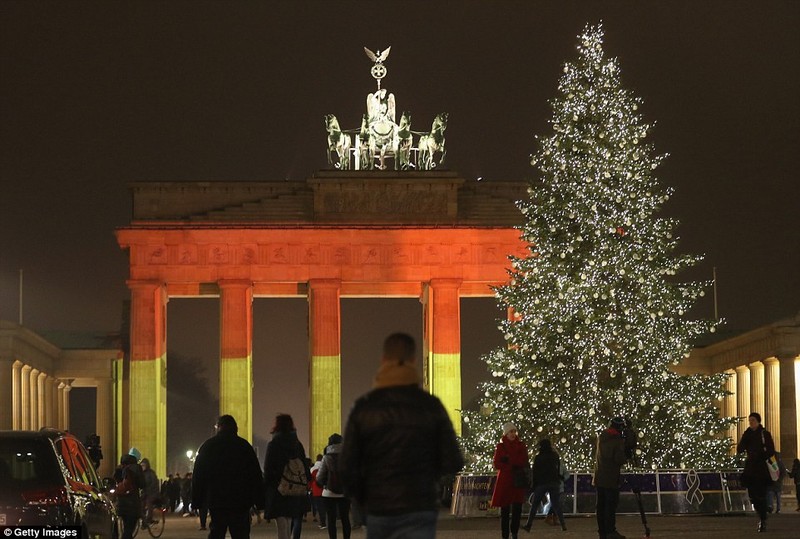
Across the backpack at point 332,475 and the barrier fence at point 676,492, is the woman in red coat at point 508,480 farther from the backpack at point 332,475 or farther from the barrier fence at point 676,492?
the barrier fence at point 676,492

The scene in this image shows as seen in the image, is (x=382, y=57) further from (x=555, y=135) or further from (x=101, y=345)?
(x=555, y=135)

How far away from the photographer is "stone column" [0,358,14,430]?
8075 cm

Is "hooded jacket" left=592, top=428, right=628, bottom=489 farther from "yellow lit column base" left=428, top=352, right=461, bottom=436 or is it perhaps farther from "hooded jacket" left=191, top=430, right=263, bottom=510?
"yellow lit column base" left=428, top=352, right=461, bottom=436

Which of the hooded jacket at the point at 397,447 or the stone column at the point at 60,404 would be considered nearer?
the hooded jacket at the point at 397,447

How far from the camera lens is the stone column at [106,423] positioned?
95938 mm

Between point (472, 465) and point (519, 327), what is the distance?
5.49 meters

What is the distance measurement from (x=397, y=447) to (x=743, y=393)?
81841 millimetres

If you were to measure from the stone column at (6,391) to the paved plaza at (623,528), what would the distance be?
3713 cm

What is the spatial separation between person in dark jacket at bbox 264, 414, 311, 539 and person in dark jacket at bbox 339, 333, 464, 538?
1147cm

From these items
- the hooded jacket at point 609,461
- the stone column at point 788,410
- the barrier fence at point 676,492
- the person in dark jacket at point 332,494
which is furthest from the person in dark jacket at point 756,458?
the stone column at point 788,410

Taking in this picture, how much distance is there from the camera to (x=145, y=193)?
283 ft

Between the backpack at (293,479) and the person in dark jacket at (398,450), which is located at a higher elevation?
the person in dark jacket at (398,450)

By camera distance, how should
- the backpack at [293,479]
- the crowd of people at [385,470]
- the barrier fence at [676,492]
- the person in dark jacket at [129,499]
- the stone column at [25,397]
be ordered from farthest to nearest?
the stone column at [25,397] → the barrier fence at [676,492] → the person in dark jacket at [129,499] → the backpack at [293,479] → the crowd of people at [385,470]

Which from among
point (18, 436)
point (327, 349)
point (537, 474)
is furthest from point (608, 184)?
point (327, 349)
